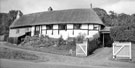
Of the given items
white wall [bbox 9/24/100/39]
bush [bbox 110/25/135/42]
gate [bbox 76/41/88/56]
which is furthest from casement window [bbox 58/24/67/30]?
gate [bbox 76/41/88/56]

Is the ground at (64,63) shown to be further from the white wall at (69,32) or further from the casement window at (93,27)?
the casement window at (93,27)

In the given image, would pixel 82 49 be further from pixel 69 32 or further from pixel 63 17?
pixel 63 17

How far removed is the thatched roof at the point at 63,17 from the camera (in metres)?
33.5

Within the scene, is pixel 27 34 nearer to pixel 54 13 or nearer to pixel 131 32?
pixel 54 13

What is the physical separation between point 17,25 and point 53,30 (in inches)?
489

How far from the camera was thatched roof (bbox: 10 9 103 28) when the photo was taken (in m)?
33.5

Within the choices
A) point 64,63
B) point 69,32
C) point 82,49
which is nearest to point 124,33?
point 82,49

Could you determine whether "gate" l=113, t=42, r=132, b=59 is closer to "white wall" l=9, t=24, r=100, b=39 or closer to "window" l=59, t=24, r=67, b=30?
"white wall" l=9, t=24, r=100, b=39

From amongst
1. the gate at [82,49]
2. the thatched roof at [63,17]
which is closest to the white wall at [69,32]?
the thatched roof at [63,17]

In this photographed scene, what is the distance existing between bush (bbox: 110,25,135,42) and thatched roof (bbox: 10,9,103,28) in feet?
21.7

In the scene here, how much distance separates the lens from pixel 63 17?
35938 millimetres

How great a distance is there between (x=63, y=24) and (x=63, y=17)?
7.31 ft

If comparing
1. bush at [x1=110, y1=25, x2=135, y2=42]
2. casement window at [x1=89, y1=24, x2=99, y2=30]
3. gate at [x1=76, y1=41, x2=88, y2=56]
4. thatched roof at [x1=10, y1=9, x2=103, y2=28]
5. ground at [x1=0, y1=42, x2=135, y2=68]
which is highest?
thatched roof at [x1=10, y1=9, x2=103, y2=28]

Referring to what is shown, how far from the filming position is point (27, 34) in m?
38.6
